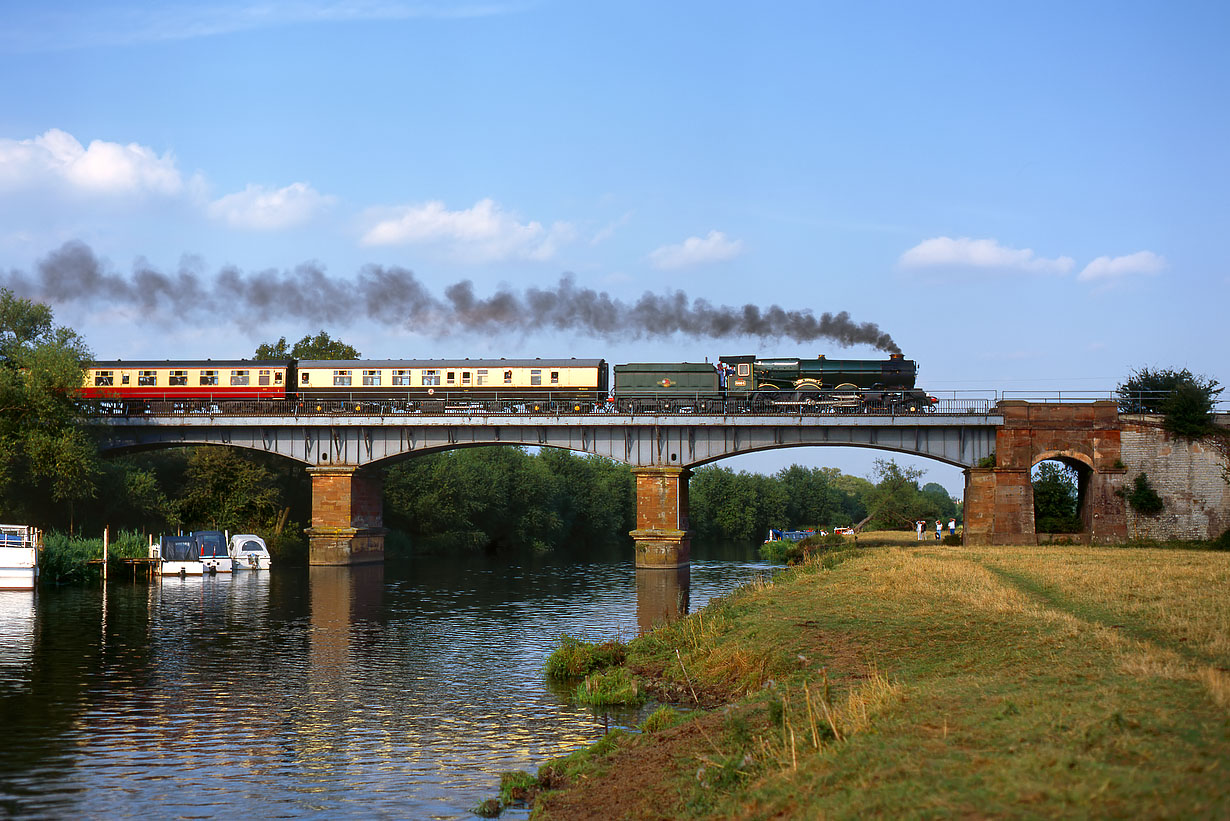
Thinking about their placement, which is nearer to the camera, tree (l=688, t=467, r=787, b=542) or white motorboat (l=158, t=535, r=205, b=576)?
white motorboat (l=158, t=535, r=205, b=576)

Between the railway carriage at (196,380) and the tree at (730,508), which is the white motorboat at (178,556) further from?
the tree at (730,508)

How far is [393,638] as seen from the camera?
36062 millimetres

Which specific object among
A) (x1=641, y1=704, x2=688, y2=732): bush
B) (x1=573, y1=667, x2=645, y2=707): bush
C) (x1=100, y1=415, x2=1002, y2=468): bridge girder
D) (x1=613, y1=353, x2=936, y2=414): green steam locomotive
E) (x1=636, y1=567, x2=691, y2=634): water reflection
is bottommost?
(x1=636, y1=567, x2=691, y2=634): water reflection

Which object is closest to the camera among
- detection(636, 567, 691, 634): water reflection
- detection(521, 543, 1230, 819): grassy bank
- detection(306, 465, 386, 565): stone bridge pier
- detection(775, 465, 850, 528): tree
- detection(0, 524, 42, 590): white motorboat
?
detection(521, 543, 1230, 819): grassy bank

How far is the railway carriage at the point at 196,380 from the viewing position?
238ft

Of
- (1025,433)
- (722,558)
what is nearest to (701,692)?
(1025,433)

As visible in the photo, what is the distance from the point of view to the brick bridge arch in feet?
210

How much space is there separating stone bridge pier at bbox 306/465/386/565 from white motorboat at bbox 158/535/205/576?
8.29m

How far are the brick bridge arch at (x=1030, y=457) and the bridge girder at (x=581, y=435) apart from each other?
1326 millimetres

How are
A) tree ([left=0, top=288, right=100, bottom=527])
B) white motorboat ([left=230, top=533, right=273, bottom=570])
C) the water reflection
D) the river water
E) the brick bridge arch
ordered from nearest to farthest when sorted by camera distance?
1. the river water
2. the water reflection
3. tree ([left=0, top=288, right=100, bottom=527])
4. the brick bridge arch
5. white motorboat ([left=230, top=533, right=273, bottom=570])

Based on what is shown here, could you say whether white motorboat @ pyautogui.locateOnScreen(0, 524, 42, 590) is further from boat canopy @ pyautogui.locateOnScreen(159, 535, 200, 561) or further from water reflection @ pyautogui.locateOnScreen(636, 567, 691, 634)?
water reflection @ pyautogui.locateOnScreen(636, 567, 691, 634)

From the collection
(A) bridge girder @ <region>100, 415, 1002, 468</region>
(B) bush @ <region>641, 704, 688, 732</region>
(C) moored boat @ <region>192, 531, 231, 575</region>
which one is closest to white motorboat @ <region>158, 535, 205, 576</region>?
(C) moored boat @ <region>192, 531, 231, 575</region>

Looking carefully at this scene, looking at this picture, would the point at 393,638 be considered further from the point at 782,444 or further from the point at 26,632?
the point at 782,444

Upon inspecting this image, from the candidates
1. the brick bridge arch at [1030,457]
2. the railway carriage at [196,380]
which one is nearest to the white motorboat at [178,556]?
the railway carriage at [196,380]
